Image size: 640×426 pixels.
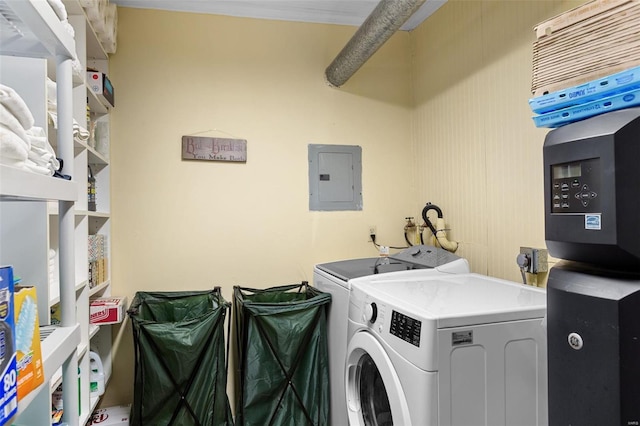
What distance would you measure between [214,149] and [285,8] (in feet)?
3.39

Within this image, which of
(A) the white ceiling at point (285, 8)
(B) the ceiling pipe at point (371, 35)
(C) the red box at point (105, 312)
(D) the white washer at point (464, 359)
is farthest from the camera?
(A) the white ceiling at point (285, 8)

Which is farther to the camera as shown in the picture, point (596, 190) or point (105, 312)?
point (105, 312)

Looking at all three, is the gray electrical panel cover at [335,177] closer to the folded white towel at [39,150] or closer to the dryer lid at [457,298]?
the dryer lid at [457,298]

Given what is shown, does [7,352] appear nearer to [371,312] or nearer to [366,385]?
[371,312]

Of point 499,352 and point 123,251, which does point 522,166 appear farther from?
point 123,251

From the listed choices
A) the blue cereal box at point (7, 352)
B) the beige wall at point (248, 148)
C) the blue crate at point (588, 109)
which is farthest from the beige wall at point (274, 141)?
the blue cereal box at point (7, 352)

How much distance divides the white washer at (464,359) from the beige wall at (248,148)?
131cm

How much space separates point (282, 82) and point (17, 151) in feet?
7.16

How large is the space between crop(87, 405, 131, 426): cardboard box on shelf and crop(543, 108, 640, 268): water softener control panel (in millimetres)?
2328

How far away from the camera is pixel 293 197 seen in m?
2.62

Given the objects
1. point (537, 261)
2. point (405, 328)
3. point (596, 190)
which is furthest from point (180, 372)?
point (596, 190)

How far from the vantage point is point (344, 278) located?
1.95 metres

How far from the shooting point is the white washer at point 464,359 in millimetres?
1172

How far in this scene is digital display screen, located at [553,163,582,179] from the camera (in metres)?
0.74
